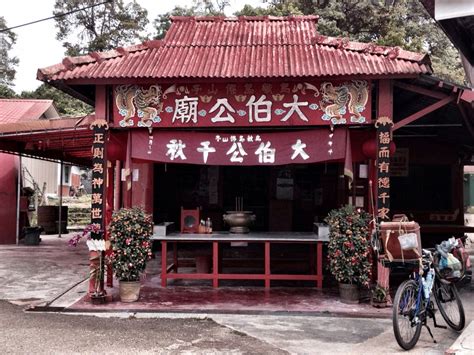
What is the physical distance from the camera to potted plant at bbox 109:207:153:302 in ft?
26.5

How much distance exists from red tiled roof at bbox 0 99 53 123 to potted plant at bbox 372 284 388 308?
1382cm

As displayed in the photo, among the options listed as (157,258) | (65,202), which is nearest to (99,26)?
(65,202)

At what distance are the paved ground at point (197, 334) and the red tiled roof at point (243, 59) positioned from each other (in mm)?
3513

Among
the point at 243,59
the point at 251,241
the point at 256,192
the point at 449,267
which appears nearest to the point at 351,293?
the point at 251,241

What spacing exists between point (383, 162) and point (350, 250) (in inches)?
56.9

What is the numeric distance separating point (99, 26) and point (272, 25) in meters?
26.3

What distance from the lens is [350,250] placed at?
7.98m

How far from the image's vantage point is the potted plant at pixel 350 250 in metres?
7.98

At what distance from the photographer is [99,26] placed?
3388 centimetres

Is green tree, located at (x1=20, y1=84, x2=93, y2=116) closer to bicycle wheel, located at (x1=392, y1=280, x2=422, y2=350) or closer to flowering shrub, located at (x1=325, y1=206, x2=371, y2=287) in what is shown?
flowering shrub, located at (x1=325, y1=206, x2=371, y2=287)

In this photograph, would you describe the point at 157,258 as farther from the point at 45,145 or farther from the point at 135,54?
the point at 135,54

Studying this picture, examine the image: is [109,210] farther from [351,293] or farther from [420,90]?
[420,90]

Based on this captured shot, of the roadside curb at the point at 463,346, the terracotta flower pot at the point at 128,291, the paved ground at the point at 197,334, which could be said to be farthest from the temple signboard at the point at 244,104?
the roadside curb at the point at 463,346

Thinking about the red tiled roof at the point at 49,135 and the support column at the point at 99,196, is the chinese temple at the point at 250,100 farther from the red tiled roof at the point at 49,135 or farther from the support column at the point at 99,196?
the red tiled roof at the point at 49,135
